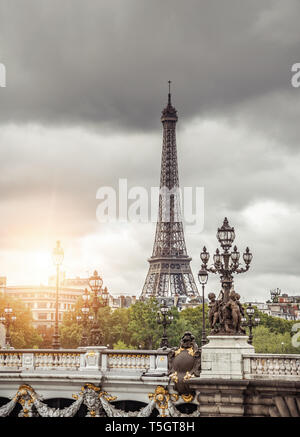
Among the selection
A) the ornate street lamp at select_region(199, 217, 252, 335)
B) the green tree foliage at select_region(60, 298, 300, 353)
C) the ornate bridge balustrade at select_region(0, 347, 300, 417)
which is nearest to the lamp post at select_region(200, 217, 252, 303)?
the ornate street lamp at select_region(199, 217, 252, 335)

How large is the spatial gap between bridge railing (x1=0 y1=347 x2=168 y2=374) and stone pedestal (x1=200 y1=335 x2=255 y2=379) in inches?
102

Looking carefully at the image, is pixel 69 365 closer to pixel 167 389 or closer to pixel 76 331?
pixel 167 389

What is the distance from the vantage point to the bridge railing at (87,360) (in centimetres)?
3041

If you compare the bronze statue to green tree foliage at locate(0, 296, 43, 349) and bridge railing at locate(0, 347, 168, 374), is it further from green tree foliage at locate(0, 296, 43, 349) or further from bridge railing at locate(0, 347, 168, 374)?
green tree foliage at locate(0, 296, 43, 349)

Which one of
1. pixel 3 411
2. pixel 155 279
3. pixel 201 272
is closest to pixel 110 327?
pixel 155 279

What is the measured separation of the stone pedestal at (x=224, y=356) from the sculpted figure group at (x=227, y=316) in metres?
0.33

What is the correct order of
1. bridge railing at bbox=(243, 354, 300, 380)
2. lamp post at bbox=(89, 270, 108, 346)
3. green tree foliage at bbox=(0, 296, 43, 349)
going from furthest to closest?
green tree foliage at bbox=(0, 296, 43, 349)
lamp post at bbox=(89, 270, 108, 346)
bridge railing at bbox=(243, 354, 300, 380)

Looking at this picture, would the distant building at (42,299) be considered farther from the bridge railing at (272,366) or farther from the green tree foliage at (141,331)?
the bridge railing at (272,366)

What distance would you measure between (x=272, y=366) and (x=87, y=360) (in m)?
8.05

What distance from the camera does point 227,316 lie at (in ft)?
92.7

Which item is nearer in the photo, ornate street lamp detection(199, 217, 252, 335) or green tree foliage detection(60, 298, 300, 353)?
ornate street lamp detection(199, 217, 252, 335)

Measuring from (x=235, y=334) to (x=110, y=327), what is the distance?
76.9 m

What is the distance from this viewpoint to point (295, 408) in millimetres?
26547

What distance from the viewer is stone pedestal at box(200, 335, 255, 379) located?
27.6 m
